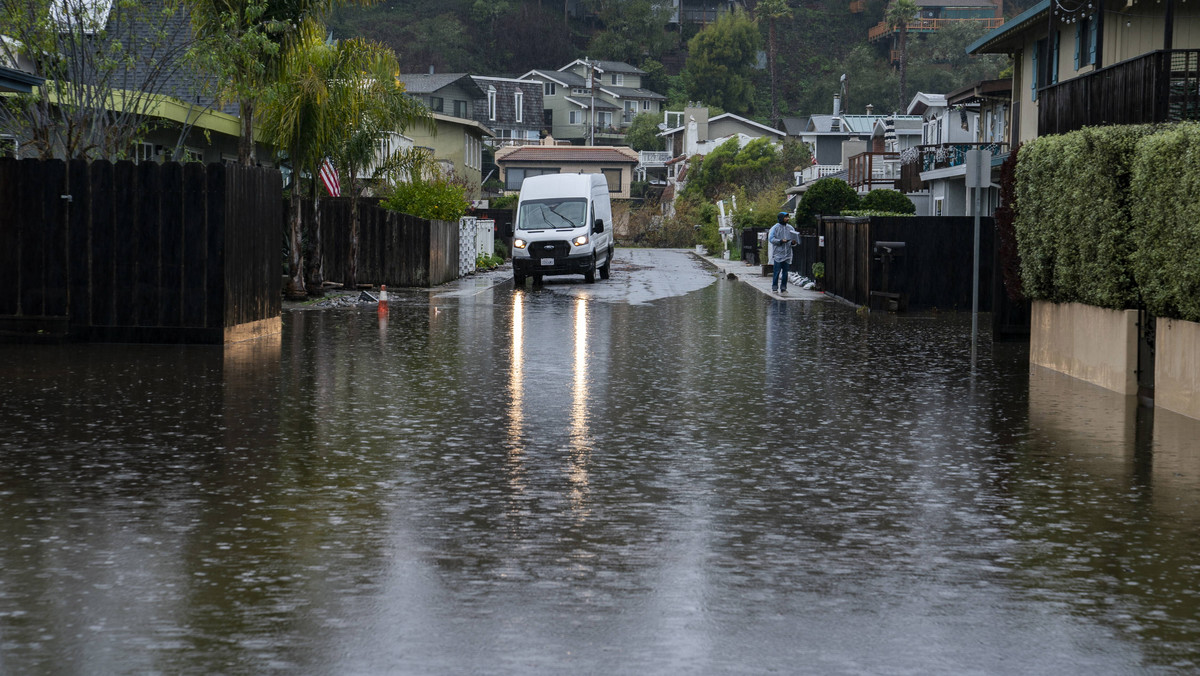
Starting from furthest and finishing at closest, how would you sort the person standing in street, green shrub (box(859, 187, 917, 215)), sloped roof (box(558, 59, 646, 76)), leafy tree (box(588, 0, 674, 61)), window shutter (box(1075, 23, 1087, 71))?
leafy tree (box(588, 0, 674, 61)) < sloped roof (box(558, 59, 646, 76)) < green shrub (box(859, 187, 917, 215)) < the person standing in street < window shutter (box(1075, 23, 1087, 71))

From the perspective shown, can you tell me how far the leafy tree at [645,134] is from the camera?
11512 cm

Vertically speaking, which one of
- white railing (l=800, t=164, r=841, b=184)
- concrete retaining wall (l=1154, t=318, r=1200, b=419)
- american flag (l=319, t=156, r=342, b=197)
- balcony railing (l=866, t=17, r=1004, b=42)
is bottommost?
concrete retaining wall (l=1154, t=318, r=1200, b=419)

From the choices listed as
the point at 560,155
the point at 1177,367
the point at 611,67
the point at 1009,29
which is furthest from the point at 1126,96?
the point at 611,67

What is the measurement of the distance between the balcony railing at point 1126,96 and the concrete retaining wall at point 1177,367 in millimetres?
3550

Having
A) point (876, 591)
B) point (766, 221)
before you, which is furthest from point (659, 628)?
point (766, 221)

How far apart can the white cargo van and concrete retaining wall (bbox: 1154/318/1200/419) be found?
81.1ft

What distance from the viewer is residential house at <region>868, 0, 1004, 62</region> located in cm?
11619

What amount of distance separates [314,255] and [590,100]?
293 ft

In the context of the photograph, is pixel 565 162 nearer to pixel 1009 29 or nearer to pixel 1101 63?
pixel 1009 29

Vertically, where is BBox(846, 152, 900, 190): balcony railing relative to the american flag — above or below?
above

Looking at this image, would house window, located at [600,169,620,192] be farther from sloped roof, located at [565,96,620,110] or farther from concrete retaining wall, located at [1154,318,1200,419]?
concrete retaining wall, located at [1154,318,1200,419]

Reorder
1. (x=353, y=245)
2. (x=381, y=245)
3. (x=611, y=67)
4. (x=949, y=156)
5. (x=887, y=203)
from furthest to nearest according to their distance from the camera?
(x=611, y=67) → (x=949, y=156) → (x=887, y=203) → (x=381, y=245) → (x=353, y=245)

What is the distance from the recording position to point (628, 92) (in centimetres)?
12106

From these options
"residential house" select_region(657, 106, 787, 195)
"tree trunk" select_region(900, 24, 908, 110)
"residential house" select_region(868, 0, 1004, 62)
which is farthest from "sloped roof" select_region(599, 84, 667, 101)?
"tree trunk" select_region(900, 24, 908, 110)
